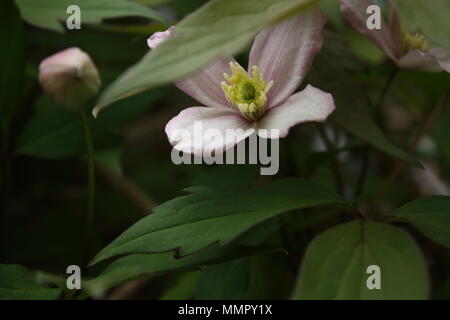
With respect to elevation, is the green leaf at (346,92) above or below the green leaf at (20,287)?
above

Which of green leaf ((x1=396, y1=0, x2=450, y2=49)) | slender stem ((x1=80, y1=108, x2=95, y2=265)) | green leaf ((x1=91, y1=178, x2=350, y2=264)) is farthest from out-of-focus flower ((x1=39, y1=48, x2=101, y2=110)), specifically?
green leaf ((x1=396, y1=0, x2=450, y2=49))

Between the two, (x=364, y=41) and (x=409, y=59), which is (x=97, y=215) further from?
(x=409, y=59)

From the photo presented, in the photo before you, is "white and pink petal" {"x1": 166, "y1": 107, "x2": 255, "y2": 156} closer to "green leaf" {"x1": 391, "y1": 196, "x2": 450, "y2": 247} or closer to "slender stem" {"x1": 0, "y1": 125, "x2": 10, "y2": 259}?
"green leaf" {"x1": 391, "y1": 196, "x2": 450, "y2": 247}

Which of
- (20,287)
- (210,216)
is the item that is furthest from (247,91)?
(20,287)

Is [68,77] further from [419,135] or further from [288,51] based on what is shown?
[419,135]

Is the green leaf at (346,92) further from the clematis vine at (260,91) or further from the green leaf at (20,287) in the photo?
the green leaf at (20,287)

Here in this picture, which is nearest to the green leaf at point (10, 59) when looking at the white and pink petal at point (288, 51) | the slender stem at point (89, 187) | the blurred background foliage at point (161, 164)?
the blurred background foliage at point (161, 164)
